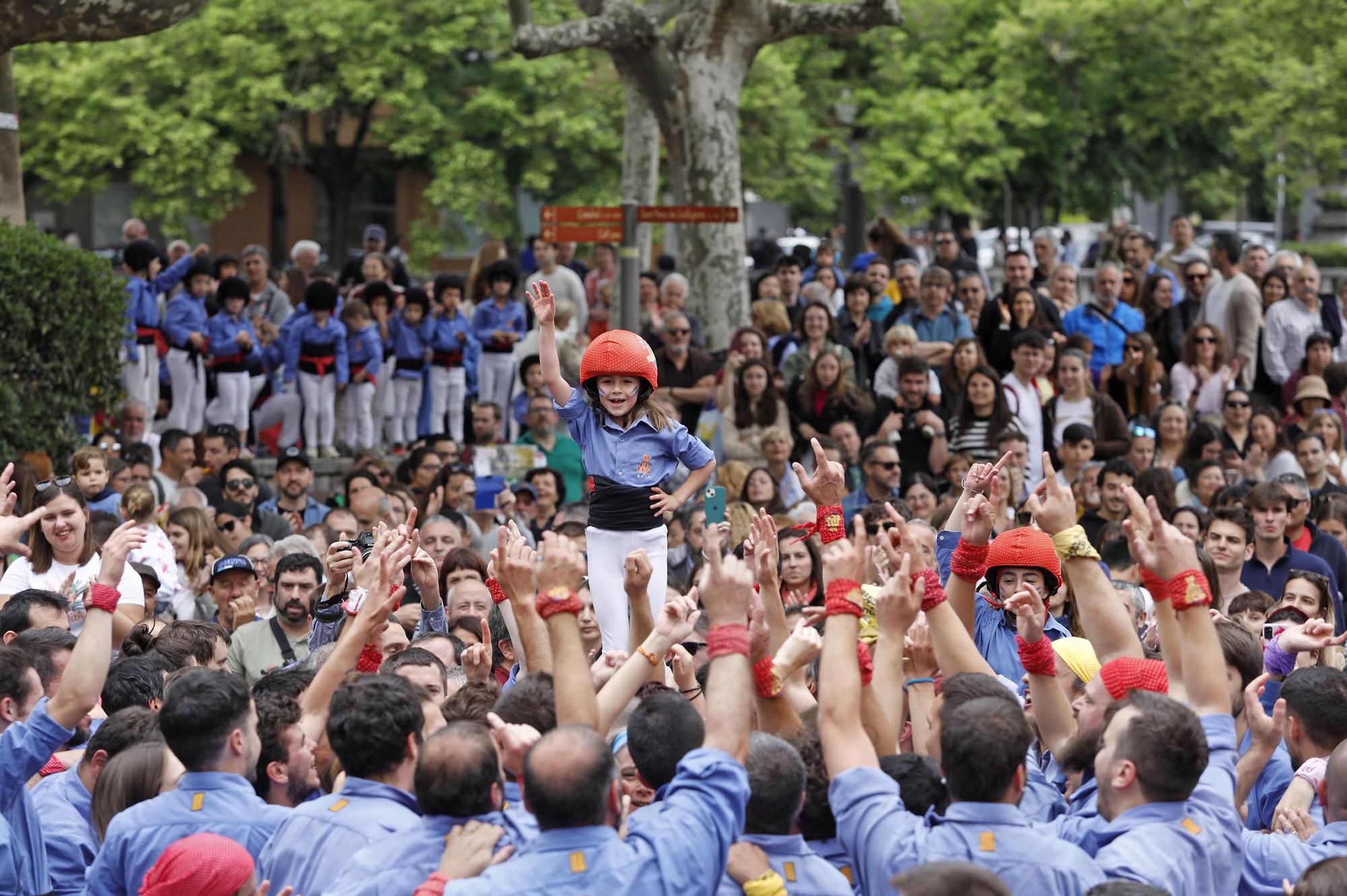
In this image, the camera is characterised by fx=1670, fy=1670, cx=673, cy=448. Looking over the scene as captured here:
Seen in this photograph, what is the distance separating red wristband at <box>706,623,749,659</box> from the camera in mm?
4809

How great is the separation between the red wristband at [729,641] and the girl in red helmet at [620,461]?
3004 mm

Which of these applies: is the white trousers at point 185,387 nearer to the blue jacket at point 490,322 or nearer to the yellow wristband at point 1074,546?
the blue jacket at point 490,322

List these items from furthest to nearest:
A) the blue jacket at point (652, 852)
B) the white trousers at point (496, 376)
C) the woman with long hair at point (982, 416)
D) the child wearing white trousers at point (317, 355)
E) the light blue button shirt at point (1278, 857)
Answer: the white trousers at point (496, 376)
the child wearing white trousers at point (317, 355)
the woman with long hair at point (982, 416)
the light blue button shirt at point (1278, 857)
the blue jacket at point (652, 852)

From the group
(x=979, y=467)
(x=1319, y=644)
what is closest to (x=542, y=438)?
(x=979, y=467)

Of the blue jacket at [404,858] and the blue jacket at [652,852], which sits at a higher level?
the blue jacket at [652,852]

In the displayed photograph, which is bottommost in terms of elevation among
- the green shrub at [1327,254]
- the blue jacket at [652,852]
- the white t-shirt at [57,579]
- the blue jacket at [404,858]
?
the white t-shirt at [57,579]

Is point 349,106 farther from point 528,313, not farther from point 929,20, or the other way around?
point 528,313

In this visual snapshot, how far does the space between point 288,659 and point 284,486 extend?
151 inches

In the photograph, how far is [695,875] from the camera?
4.34 metres

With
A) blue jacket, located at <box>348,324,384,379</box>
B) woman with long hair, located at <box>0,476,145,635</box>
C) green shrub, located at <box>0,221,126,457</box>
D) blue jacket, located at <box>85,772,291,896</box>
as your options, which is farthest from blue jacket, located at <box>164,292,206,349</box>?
blue jacket, located at <box>85,772,291,896</box>

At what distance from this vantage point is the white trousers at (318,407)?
48.2 ft

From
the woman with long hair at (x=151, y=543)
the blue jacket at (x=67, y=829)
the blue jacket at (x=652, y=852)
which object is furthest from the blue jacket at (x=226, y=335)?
the blue jacket at (x=652, y=852)

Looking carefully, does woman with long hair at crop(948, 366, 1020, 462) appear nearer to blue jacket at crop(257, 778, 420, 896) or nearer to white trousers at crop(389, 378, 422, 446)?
white trousers at crop(389, 378, 422, 446)

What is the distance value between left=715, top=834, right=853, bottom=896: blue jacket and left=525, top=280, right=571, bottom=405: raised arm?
3.41m
